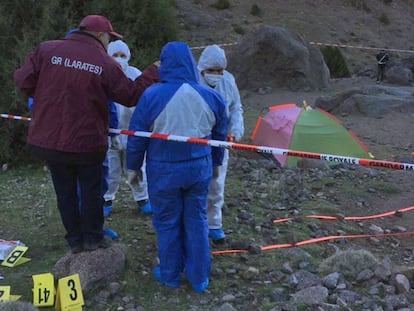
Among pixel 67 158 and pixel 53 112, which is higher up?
pixel 53 112

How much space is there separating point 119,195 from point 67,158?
2845 mm

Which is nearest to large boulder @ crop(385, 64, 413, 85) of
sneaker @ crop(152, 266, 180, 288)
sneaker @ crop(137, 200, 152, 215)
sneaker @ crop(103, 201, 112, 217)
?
sneaker @ crop(137, 200, 152, 215)

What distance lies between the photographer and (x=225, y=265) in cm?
470

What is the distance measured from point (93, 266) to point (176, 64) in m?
1.56

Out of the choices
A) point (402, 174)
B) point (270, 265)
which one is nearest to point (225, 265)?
point (270, 265)

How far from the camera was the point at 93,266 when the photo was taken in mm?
4152

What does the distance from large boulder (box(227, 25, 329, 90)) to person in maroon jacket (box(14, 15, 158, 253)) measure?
11.5 metres

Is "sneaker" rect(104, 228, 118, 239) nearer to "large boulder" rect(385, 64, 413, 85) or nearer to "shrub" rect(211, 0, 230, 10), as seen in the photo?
"large boulder" rect(385, 64, 413, 85)

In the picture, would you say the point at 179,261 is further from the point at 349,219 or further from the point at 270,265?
the point at 349,219

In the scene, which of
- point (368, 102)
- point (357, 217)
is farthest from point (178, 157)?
point (368, 102)

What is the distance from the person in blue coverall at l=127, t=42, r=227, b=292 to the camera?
3.96m

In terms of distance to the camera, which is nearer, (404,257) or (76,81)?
(76,81)

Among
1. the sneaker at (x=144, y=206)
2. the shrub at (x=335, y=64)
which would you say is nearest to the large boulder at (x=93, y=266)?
the sneaker at (x=144, y=206)

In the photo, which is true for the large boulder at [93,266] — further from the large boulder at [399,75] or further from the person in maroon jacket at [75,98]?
the large boulder at [399,75]
